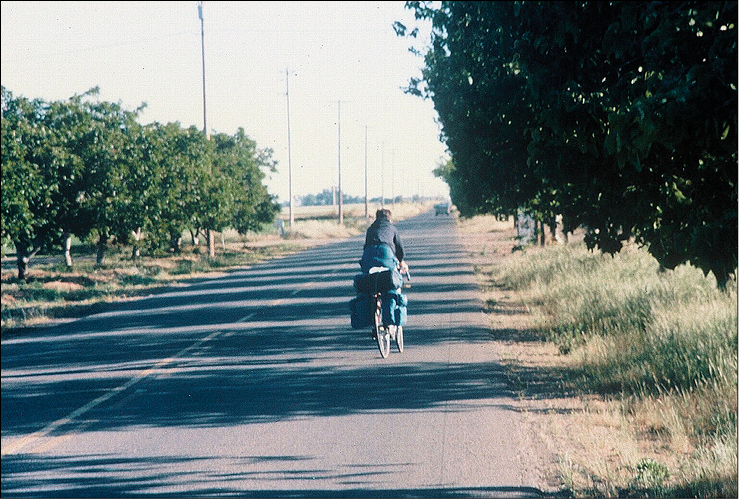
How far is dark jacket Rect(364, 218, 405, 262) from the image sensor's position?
36.5 ft

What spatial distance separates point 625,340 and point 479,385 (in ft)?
9.34

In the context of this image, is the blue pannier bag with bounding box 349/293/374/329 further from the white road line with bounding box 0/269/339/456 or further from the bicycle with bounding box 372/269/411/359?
the white road line with bounding box 0/269/339/456

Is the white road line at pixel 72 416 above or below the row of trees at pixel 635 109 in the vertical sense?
below

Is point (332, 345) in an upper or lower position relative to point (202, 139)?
lower

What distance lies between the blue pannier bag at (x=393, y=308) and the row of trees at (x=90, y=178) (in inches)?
520

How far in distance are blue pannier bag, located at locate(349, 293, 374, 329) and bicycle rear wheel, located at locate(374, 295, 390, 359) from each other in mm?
93

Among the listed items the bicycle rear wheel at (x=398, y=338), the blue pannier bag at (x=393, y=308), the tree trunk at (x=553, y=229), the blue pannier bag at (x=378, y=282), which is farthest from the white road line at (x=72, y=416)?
the tree trunk at (x=553, y=229)

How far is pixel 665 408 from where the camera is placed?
7.34 metres

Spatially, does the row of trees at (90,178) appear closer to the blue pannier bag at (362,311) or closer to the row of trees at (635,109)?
the blue pannier bag at (362,311)

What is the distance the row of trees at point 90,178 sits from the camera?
21.7m

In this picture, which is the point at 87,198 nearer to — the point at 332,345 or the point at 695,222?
the point at 332,345

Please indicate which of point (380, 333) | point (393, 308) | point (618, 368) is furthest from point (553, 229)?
point (618, 368)

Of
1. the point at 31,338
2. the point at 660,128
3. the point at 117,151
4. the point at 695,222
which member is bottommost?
the point at 31,338

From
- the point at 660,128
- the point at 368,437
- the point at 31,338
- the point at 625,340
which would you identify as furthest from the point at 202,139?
the point at 660,128
